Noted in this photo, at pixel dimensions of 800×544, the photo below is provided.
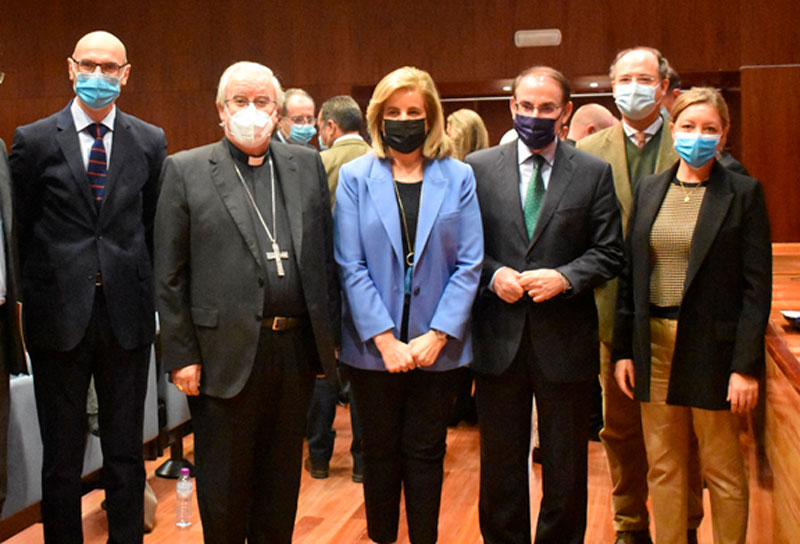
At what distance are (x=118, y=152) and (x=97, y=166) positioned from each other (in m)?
0.08

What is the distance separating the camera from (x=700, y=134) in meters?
2.56

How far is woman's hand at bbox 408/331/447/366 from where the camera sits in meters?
2.51

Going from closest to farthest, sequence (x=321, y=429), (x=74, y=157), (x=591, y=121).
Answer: (x=74, y=157), (x=321, y=429), (x=591, y=121)

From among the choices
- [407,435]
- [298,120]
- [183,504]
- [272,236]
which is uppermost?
[298,120]

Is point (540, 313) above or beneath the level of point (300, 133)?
beneath

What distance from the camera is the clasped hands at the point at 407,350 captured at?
98.2 inches

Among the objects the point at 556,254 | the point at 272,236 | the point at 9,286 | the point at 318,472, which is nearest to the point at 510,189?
the point at 556,254

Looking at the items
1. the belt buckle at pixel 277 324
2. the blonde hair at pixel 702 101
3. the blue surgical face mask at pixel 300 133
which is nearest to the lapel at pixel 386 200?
the belt buckle at pixel 277 324

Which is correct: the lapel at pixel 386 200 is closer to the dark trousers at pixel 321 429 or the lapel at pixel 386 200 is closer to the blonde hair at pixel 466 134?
the dark trousers at pixel 321 429

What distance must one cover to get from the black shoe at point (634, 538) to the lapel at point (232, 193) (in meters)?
1.64

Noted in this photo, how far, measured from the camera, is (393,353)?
8.19ft

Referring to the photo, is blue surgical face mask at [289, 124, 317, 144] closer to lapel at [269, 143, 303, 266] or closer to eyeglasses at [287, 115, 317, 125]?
eyeglasses at [287, 115, 317, 125]

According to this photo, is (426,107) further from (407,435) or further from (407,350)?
(407,435)

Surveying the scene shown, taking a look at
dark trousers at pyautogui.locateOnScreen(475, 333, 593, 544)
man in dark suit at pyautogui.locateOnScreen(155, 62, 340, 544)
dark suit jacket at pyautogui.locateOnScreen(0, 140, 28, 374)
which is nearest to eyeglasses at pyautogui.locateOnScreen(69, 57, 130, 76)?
dark suit jacket at pyautogui.locateOnScreen(0, 140, 28, 374)
